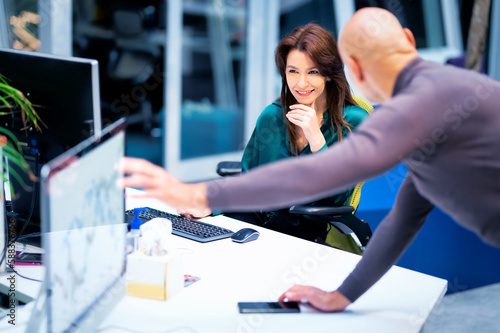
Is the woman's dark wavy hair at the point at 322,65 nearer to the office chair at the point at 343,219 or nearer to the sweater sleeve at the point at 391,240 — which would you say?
the office chair at the point at 343,219

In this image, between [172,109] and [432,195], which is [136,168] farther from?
[172,109]

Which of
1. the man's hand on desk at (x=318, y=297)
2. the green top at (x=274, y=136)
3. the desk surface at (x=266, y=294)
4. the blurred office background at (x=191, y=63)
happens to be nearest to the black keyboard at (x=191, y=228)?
the desk surface at (x=266, y=294)

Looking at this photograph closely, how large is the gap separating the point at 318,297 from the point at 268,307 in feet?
0.40

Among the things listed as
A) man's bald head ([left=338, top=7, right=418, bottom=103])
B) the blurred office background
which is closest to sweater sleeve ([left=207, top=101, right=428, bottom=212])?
man's bald head ([left=338, top=7, right=418, bottom=103])

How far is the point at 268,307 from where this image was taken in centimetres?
118

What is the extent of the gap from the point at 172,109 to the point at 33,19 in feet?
4.62

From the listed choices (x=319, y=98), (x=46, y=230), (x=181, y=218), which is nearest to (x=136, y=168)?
(x=46, y=230)

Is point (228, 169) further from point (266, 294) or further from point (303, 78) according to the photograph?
point (266, 294)

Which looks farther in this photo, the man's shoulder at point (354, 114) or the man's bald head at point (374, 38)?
the man's shoulder at point (354, 114)

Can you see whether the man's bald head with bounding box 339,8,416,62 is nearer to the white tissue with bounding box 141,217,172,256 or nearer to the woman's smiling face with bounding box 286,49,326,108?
the white tissue with bounding box 141,217,172,256

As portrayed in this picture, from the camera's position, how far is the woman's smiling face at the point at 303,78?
2141 mm

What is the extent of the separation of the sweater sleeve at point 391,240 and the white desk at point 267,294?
71mm

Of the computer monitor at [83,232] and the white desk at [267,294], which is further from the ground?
the computer monitor at [83,232]

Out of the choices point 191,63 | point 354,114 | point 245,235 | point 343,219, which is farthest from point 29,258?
point 191,63
